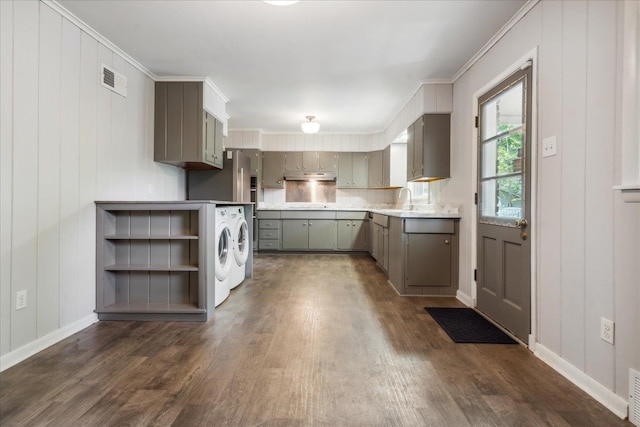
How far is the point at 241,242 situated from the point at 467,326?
2.62 meters

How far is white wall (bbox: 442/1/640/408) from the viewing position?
5.05 ft

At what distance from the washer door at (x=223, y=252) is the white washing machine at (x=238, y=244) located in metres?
0.16

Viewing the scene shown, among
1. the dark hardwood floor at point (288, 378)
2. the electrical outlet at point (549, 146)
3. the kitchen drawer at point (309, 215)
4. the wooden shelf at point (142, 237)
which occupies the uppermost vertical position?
the electrical outlet at point (549, 146)

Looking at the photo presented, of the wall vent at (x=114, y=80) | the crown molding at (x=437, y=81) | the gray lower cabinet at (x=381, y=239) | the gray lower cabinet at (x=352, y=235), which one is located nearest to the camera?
the wall vent at (x=114, y=80)

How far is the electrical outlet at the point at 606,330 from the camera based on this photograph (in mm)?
1587

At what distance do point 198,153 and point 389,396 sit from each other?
11.0 feet

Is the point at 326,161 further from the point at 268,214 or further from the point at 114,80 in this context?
the point at 114,80

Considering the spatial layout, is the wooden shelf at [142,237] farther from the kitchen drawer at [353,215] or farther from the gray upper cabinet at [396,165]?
the gray upper cabinet at [396,165]

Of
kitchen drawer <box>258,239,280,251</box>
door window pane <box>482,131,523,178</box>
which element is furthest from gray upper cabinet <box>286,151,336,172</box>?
door window pane <box>482,131,523,178</box>

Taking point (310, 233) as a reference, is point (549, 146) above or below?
above

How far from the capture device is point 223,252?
3.32 meters

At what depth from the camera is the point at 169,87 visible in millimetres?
3889

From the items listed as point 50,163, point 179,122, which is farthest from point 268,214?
point 50,163

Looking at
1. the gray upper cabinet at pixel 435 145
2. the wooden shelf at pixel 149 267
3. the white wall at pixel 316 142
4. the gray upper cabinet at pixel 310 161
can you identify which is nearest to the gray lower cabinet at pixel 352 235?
the gray upper cabinet at pixel 310 161
